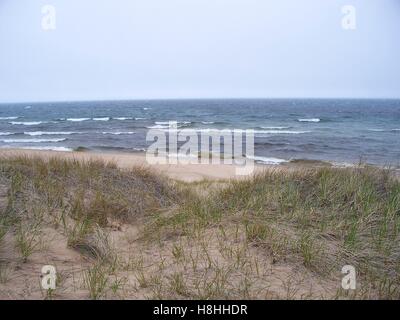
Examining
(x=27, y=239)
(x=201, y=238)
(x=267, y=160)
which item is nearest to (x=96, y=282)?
(x=27, y=239)

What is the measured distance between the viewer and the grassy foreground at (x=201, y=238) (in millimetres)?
3270

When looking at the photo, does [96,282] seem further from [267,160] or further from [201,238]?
[267,160]

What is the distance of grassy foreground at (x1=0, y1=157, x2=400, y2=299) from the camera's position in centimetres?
Result: 327

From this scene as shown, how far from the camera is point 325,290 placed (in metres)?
3.28

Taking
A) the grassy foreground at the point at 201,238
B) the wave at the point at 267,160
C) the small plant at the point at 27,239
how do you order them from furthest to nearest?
the wave at the point at 267,160
the small plant at the point at 27,239
the grassy foreground at the point at 201,238

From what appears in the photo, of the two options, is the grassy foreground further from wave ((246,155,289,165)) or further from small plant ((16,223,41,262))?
wave ((246,155,289,165))

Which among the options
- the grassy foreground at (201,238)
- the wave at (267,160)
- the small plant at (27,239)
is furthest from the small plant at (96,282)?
the wave at (267,160)

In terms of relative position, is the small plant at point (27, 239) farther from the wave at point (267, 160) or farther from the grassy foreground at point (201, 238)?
the wave at point (267, 160)

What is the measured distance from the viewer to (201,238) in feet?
13.7

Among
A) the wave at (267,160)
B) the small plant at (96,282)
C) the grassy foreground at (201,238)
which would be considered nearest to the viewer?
the small plant at (96,282)
